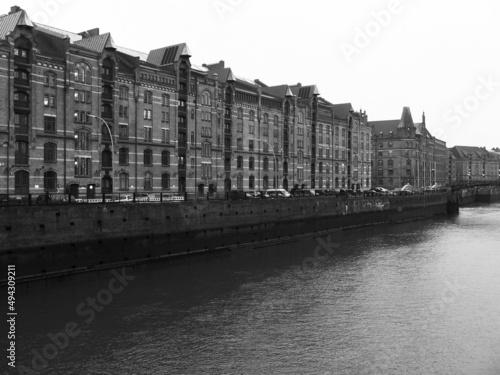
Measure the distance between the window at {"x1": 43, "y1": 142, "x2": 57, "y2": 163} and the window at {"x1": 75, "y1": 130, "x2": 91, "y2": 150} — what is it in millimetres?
3084

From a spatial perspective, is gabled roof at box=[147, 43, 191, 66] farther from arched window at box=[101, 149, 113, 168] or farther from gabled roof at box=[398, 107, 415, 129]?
gabled roof at box=[398, 107, 415, 129]

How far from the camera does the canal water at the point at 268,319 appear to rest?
21.7m

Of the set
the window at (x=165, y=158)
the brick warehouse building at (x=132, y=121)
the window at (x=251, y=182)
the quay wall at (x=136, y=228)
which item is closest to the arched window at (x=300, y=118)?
the brick warehouse building at (x=132, y=121)

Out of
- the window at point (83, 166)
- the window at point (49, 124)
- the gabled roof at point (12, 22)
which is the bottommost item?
the window at point (83, 166)

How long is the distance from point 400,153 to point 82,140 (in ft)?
383

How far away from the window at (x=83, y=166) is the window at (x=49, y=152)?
3017mm

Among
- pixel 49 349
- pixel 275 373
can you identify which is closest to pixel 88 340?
pixel 49 349

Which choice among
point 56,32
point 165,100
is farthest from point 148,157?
point 56,32

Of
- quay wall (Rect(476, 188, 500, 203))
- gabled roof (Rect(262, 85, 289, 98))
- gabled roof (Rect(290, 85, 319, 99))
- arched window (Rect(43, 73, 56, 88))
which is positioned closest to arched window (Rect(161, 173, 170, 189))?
arched window (Rect(43, 73, 56, 88))

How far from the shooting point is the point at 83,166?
54.1m

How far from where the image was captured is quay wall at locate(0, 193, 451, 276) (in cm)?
3469

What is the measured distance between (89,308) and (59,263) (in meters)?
8.74

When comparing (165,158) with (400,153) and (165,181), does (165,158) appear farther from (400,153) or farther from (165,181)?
(400,153)

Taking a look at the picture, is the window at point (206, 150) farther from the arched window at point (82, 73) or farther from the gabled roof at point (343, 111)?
the gabled roof at point (343, 111)
